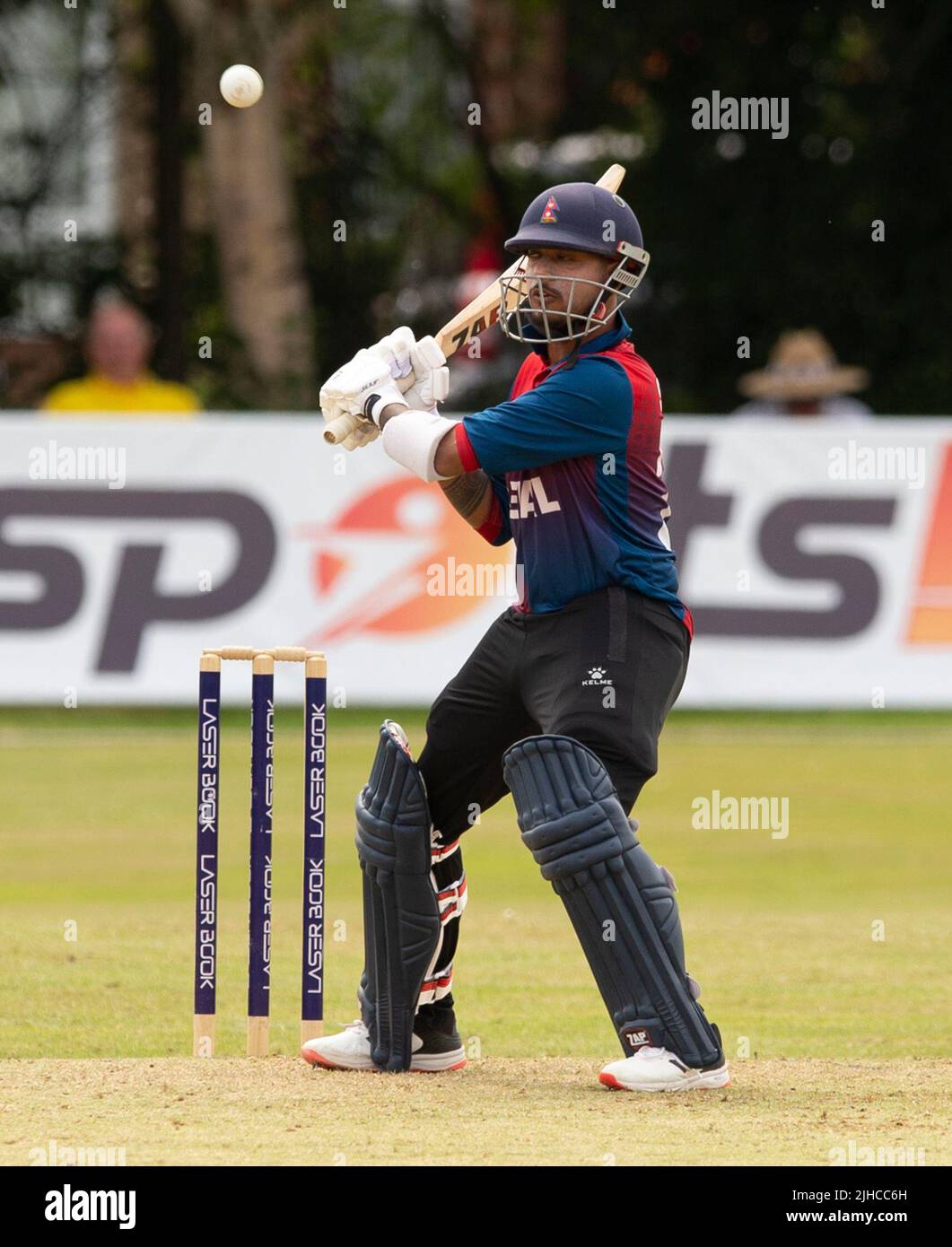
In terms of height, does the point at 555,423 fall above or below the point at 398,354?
below

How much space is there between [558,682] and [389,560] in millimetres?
7193

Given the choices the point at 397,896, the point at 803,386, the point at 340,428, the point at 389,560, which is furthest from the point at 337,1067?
the point at 803,386

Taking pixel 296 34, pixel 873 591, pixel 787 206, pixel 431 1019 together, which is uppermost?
pixel 296 34

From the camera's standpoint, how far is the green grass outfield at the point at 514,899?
648cm

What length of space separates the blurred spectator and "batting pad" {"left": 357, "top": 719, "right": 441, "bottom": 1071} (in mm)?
8864

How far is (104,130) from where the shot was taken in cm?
1883

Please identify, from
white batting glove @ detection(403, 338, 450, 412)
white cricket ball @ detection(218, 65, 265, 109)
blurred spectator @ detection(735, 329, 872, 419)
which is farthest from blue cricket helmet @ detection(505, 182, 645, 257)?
blurred spectator @ detection(735, 329, 872, 419)

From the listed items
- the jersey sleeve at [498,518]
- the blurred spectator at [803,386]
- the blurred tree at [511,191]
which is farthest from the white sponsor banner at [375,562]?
the jersey sleeve at [498,518]

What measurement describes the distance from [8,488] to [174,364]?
15.6ft

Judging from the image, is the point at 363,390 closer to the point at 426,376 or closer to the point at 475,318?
the point at 426,376

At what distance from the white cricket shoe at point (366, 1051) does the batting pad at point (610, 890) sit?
0.58 meters

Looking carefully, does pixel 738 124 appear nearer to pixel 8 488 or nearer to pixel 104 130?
pixel 104 130

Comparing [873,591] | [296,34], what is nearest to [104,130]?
[296,34]

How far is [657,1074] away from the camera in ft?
17.9
